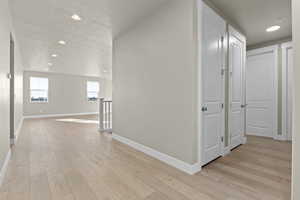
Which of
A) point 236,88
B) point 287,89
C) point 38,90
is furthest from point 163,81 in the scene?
point 38,90

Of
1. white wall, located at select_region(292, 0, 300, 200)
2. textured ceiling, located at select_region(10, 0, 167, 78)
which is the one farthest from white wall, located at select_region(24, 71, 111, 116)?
white wall, located at select_region(292, 0, 300, 200)

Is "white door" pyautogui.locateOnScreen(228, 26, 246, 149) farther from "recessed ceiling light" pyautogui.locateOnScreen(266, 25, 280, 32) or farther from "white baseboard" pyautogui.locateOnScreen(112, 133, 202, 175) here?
"white baseboard" pyautogui.locateOnScreen(112, 133, 202, 175)

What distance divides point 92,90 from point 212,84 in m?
9.20

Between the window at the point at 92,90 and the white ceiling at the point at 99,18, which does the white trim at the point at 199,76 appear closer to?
the white ceiling at the point at 99,18

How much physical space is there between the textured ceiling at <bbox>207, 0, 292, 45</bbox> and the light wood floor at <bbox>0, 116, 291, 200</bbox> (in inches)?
103

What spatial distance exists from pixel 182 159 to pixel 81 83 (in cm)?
909

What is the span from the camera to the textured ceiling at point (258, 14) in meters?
2.25

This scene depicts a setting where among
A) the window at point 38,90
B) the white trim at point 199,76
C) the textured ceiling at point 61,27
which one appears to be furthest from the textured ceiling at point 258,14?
the window at point 38,90

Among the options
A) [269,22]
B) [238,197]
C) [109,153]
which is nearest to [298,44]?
[238,197]

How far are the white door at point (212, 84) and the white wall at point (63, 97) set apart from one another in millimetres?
8977

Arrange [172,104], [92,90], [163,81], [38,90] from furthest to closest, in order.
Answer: [92,90], [38,90], [163,81], [172,104]

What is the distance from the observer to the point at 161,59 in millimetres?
2320

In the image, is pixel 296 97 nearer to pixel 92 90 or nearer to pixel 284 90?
pixel 284 90

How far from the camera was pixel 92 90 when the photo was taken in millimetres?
9828
